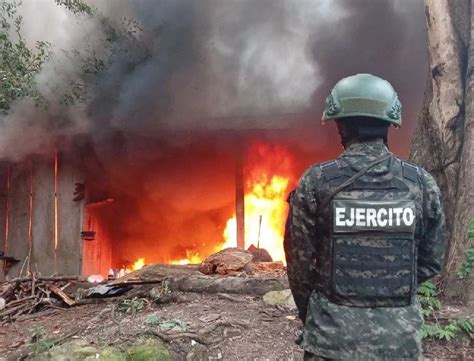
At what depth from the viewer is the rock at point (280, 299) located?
447 centimetres

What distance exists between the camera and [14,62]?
22.7 feet

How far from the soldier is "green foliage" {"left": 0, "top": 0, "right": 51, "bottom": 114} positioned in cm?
579

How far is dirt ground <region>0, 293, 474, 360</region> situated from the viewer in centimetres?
366

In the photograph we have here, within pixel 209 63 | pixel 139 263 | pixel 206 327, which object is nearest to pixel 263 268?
pixel 206 327

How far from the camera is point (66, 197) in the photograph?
371 inches

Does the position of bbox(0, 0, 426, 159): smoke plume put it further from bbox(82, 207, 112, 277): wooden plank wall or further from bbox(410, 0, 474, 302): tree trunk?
bbox(410, 0, 474, 302): tree trunk

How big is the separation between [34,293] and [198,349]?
11.3 feet

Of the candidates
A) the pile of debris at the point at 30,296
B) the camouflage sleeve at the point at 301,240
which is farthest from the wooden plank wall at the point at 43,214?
the camouflage sleeve at the point at 301,240

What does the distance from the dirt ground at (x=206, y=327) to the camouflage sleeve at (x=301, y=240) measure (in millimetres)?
1697

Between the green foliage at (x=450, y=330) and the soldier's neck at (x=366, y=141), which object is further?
the green foliage at (x=450, y=330)

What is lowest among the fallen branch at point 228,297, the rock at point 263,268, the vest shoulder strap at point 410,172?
the rock at point 263,268

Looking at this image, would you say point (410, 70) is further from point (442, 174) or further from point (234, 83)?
point (442, 174)

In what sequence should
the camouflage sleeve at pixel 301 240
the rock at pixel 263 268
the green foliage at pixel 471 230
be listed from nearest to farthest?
the camouflage sleeve at pixel 301 240, the green foliage at pixel 471 230, the rock at pixel 263 268

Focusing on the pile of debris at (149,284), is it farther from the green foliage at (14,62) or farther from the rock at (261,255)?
the green foliage at (14,62)
